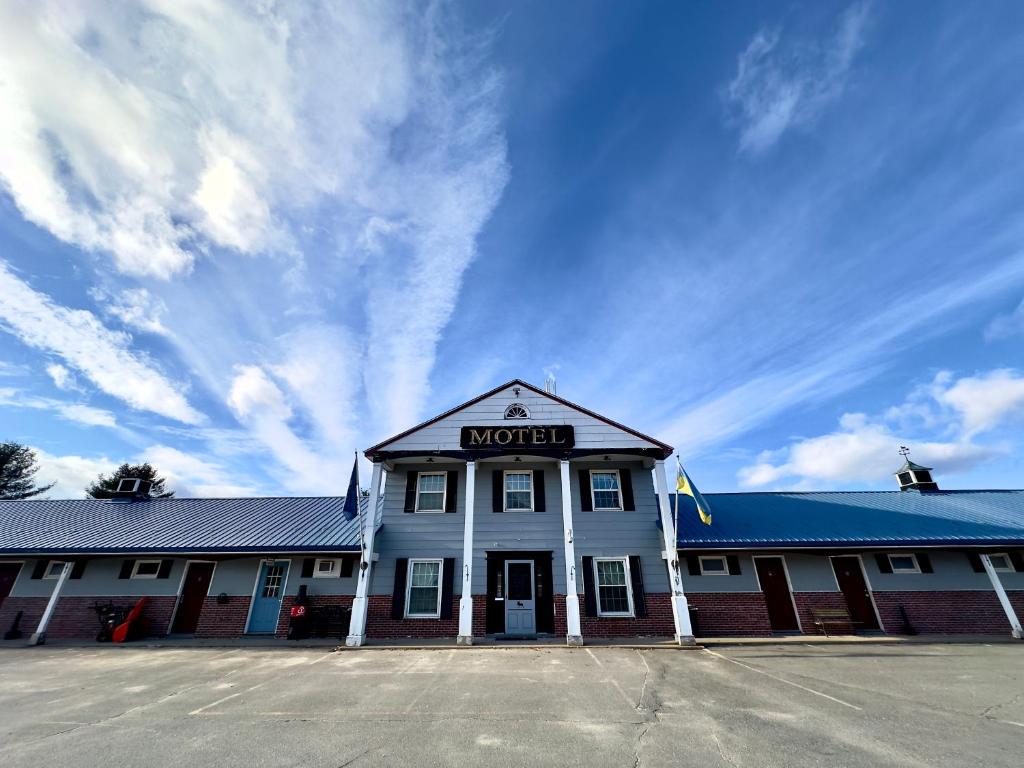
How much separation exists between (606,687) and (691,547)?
7.83m

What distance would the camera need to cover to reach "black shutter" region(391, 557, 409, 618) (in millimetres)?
14930

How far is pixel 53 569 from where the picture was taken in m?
17.0

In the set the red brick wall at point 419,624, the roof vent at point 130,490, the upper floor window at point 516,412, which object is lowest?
the red brick wall at point 419,624

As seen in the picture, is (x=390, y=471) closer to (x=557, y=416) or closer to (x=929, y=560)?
(x=557, y=416)

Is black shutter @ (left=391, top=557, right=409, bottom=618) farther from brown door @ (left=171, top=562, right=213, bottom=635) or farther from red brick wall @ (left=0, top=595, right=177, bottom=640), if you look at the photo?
red brick wall @ (left=0, top=595, right=177, bottom=640)

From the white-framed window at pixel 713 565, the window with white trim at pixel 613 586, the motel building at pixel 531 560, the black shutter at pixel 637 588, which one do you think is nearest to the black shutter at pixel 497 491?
the motel building at pixel 531 560

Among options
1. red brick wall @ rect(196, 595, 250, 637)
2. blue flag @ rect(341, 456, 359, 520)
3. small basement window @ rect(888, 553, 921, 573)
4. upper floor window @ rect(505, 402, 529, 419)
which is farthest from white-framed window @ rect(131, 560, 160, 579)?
small basement window @ rect(888, 553, 921, 573)

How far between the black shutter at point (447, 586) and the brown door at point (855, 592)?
542 inches

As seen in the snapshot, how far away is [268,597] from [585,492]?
486 inches

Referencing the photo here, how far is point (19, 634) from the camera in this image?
16.1m

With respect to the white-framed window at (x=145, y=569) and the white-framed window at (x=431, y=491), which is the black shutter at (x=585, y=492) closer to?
the white-framed window at (x=431, y=491)

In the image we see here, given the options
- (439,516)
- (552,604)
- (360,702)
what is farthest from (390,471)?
(360,702)

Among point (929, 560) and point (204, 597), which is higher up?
point (929, 560)

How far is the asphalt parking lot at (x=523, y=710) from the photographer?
5426 millimetres
